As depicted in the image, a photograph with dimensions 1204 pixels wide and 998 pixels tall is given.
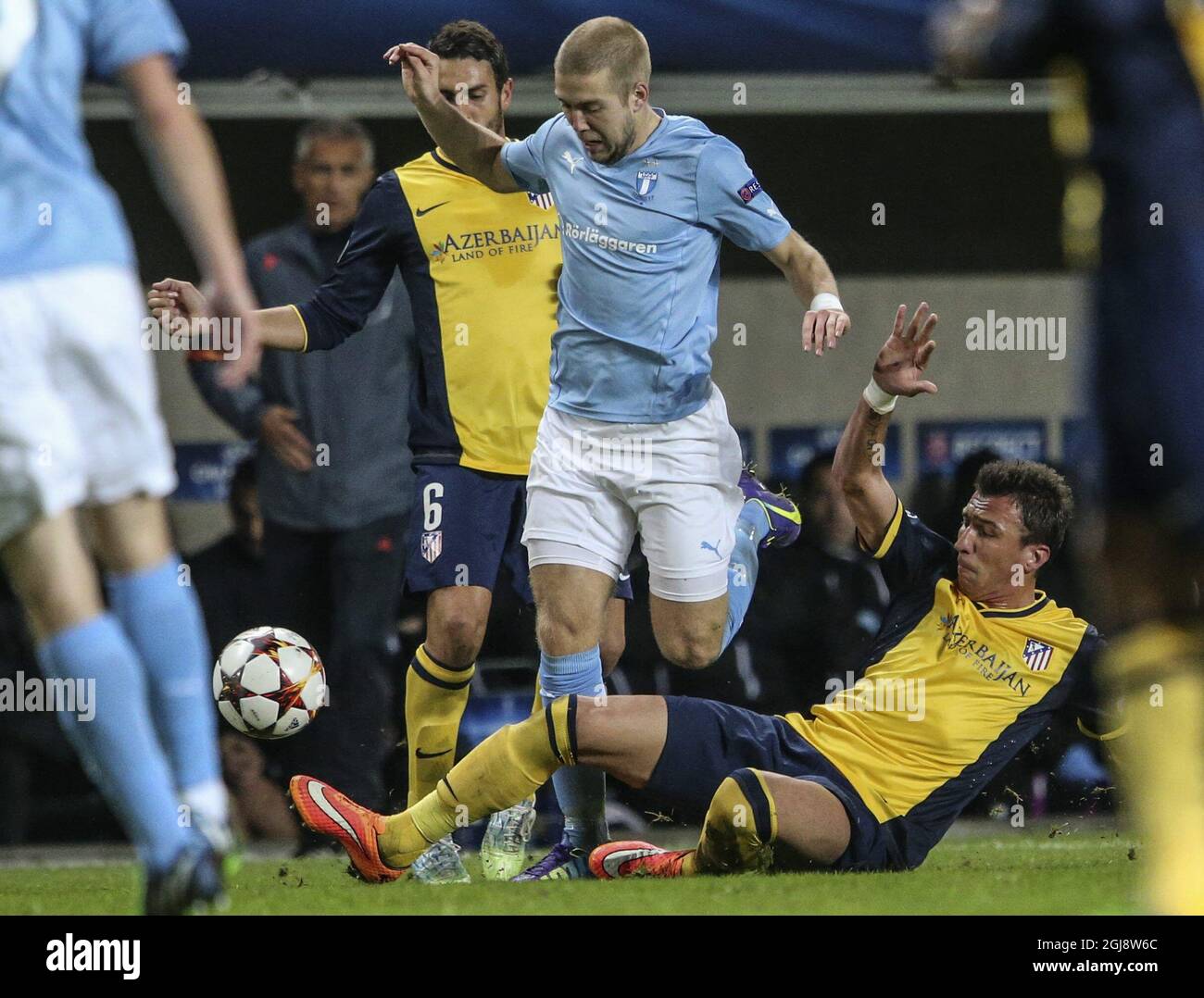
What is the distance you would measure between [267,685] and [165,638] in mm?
1589

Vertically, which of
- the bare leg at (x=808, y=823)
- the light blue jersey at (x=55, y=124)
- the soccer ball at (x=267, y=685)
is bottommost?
the bare leg at (x=808, y=823)

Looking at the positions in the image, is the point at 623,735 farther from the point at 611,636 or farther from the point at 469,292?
the point at 469,292

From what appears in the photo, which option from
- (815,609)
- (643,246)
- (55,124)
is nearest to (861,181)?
(815,609)

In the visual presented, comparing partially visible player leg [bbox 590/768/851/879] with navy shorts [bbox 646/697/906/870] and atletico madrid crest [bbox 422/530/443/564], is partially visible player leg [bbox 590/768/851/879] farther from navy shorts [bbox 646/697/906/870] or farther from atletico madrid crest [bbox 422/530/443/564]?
atletico madrid crest [bbox 422/530/443/564]

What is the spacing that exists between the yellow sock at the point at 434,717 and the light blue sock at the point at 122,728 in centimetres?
186

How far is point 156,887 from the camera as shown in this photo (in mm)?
3137

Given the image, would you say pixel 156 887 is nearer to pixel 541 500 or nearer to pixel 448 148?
pixel 541 500

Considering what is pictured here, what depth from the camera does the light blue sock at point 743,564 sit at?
4965mm

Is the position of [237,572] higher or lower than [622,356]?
lower

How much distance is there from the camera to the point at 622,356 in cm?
466

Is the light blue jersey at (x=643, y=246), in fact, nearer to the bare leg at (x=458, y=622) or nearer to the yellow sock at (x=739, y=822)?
the bare leg at (x=458, y=622)

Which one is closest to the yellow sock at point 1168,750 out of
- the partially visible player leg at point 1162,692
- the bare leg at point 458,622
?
the partially visible player leg at point 1162,692
